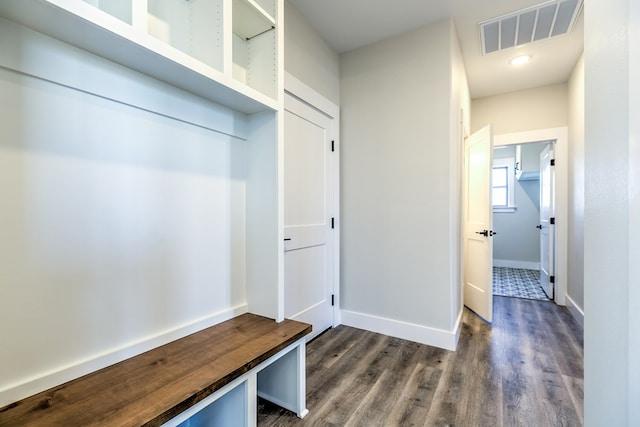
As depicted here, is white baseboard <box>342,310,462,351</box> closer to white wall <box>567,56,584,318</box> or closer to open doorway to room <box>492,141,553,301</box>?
white wall <box>567,56,584,318</box>

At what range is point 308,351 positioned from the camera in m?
2.23

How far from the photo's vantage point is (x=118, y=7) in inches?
42.0

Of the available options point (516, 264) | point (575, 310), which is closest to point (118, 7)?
point (575, 310)

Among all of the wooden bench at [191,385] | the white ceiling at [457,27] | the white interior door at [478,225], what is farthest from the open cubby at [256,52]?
the white interior door at [478,225]

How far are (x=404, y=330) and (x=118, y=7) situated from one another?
2.71 metres

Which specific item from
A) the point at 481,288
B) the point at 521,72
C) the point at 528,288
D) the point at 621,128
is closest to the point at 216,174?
the point at 621,128

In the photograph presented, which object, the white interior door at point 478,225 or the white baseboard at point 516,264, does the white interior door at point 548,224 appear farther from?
the white baseboard at point 516,264

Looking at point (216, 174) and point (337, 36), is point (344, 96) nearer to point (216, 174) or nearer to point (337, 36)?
point (337, 36)

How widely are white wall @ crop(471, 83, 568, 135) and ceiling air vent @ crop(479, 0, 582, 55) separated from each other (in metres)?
0.94

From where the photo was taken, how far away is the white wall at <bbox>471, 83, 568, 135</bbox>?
134 inches

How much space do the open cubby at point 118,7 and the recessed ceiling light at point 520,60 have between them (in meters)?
3.32

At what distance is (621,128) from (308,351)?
216 centimetres

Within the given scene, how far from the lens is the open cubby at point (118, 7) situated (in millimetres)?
1040

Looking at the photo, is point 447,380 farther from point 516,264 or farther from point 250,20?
point 516,264
